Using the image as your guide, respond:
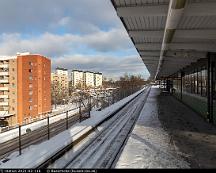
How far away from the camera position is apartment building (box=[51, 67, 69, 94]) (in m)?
112

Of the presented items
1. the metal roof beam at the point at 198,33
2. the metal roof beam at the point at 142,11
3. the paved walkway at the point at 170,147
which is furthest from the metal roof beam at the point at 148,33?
the paved walkway at the point at 170,147

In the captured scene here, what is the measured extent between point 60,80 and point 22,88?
76.5m

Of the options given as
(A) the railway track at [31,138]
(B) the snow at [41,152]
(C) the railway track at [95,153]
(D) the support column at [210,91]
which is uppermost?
(D) the support column at [210,91]

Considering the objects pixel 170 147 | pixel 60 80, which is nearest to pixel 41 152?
pixel 170 147

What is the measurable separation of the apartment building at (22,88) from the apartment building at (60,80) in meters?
32.9

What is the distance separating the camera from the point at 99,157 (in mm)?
8555

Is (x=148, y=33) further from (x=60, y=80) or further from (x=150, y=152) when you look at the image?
(x=60, y=80)

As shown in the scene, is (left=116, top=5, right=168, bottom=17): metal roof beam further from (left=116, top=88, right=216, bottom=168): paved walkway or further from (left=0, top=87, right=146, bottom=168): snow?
(left=0, top=87, right=146, bottom=168): snow

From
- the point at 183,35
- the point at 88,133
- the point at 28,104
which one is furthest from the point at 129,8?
the point at 28,104

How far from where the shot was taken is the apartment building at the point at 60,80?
112419 mm

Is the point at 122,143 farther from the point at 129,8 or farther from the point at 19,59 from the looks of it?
the point at 19,59

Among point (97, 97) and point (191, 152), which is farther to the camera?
point (97, 97)

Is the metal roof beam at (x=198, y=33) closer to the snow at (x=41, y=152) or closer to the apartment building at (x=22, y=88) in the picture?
the snow at (x=41, y=152)

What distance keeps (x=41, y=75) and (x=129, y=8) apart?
237 feet
